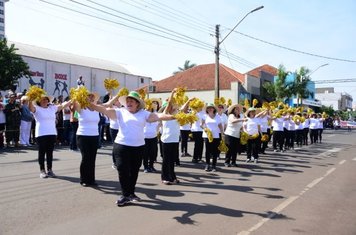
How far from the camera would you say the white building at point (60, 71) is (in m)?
30.9

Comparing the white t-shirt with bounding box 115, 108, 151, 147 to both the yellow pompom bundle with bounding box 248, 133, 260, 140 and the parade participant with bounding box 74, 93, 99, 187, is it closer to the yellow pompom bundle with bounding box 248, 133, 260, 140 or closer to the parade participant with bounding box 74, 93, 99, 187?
the parade participant with bounding box 74, 93, 99, 187

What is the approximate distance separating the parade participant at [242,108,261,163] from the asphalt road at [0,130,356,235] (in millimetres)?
1888

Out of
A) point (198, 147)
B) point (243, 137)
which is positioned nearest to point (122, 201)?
point (198, 147)

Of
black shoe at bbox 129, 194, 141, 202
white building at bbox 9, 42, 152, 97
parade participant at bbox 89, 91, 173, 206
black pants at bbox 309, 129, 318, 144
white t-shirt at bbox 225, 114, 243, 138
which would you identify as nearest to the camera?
parade participant at bbox 89, 91, 173, 206

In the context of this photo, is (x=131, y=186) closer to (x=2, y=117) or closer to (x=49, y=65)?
(x=2, y=117)

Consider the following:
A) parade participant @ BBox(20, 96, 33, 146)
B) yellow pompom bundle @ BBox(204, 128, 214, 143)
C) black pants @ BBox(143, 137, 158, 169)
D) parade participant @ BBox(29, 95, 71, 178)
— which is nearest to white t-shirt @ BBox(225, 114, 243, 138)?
yellow pompom bundle @ BBox(204, 128, 214, 143)

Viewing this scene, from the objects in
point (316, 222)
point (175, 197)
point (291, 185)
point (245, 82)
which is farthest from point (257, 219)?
point (245, 82)

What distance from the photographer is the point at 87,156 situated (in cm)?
830

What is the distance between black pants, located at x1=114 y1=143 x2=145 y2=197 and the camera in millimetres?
6723

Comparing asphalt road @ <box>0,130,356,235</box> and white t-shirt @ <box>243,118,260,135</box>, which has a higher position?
white t-shirt @ <box>243,118,260,135</box>

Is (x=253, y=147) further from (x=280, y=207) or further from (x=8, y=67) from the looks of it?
(x=8, y=67)

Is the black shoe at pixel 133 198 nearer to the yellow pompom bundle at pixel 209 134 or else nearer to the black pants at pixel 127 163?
the black pants at pixel 127 163

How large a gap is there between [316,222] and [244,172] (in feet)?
16.2

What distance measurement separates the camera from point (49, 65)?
32156mm
